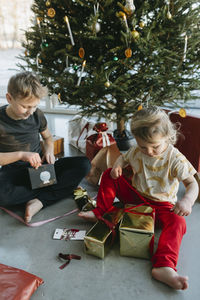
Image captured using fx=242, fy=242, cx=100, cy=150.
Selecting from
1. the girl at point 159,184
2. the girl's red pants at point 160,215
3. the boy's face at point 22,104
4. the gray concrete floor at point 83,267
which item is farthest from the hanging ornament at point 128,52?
the gray concrete floor at point 83,267

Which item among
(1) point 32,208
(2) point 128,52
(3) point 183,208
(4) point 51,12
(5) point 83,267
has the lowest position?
(5) point 83,267

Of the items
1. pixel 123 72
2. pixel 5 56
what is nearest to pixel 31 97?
pixel 123 72

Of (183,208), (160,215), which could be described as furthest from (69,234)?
(183,208)

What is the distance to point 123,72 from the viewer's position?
67.6 inches

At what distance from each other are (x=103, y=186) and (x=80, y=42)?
98 cm

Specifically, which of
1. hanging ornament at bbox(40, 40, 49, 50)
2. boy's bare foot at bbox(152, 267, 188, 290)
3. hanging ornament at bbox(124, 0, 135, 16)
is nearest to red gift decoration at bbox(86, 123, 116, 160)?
hanging ornament at bbox(40, 40, 49, 50)

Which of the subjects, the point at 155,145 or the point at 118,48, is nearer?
the point at 155,145

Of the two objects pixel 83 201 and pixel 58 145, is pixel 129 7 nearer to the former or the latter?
pixel 83 201

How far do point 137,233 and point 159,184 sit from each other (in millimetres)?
290

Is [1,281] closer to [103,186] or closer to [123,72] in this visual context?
[103,186]

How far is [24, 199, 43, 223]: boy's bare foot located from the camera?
1.38 m

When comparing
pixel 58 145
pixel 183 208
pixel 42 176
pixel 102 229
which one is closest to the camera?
pixel 183 208

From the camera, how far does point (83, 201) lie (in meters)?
1.49

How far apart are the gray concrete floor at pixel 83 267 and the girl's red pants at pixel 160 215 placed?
9 centimetres
